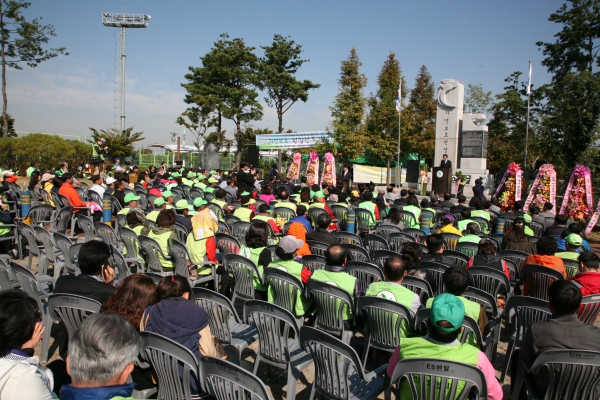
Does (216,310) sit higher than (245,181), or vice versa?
(245,181)

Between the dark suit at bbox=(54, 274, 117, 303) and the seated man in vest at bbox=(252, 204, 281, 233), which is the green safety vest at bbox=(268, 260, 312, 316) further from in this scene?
the seated man in vest at bbox=(252, 204, 281, 233)

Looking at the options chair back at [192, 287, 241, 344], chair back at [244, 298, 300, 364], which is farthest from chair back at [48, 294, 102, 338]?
chair back at [244, 298, 300, 364]

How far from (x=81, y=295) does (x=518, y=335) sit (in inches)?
147

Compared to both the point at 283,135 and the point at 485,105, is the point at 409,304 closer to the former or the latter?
the point at 283,135

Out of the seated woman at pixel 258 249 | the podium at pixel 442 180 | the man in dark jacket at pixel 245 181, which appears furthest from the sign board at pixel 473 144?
the seated woman at pixel 258 249

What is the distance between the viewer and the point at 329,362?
2.80 m

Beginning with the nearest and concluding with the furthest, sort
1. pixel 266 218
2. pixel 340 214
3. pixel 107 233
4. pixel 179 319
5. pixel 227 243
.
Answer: pixel 179 319 → pixel 227 243 → pixel 107 233 → pixel 266 218 → pixel 340 214

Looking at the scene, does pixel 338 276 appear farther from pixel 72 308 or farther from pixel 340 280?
pixel 72 308

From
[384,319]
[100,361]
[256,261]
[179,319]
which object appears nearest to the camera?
[100,361]

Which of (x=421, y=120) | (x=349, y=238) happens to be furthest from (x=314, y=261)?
(x=421, y=120)

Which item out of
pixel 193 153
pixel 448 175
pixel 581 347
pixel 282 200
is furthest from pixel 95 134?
pixel 581 347

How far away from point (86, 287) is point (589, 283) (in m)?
4.60

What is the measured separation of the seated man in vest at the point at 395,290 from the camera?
143 inches

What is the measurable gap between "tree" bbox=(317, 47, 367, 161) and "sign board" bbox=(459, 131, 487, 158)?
25.9 ft
